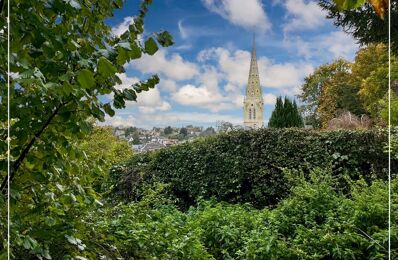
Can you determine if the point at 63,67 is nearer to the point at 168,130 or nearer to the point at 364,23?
the point at 168,130

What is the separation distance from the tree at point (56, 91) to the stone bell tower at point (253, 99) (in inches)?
216

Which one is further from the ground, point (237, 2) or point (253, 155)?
point (237, 2)

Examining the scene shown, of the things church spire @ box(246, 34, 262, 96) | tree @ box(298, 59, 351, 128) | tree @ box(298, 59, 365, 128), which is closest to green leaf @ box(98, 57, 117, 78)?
church spire @ box(246, 34, 262, 96)

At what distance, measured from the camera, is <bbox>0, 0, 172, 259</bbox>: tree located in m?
0.82

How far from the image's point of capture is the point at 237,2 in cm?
228

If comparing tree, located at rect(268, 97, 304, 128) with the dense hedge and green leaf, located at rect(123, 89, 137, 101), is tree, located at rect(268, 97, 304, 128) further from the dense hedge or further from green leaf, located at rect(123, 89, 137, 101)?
green leaf, located at rect(123, 89, 137, 101)

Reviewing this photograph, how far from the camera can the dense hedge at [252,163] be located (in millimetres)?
4926

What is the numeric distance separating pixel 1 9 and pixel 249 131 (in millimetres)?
4841

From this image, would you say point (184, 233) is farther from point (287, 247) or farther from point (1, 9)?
point (1, 9)

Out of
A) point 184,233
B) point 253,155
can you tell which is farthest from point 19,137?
point 253,155

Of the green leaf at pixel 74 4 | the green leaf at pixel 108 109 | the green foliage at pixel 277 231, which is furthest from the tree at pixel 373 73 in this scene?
the green leaf at pixel 74 4

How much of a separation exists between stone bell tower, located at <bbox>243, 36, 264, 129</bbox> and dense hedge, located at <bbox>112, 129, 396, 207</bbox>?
3.10 ft

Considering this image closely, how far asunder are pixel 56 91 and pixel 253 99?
6.00 m

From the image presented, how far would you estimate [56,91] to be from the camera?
2.71ft
